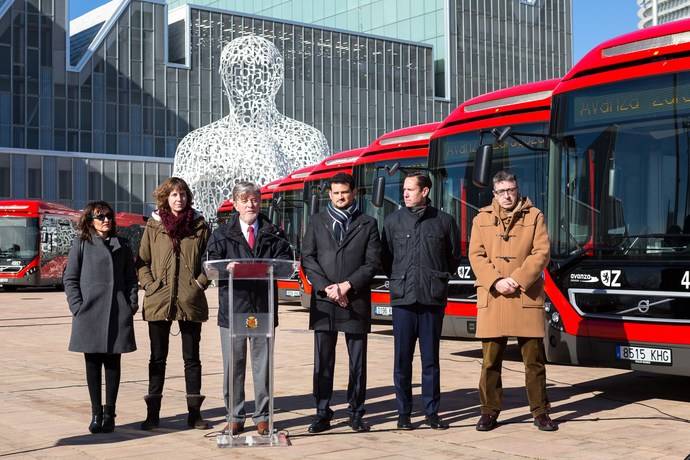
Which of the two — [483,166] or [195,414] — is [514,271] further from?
[195,414]

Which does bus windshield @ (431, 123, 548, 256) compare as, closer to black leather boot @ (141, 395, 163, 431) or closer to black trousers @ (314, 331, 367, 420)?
black trousers @ (314, 331, 367, 420)

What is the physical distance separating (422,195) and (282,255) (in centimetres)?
117

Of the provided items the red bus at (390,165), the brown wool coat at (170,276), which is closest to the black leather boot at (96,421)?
the brown wool coat at (170,276)

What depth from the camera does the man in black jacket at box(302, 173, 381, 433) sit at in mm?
7570

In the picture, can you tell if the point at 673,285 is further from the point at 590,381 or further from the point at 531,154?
the point at 531,154

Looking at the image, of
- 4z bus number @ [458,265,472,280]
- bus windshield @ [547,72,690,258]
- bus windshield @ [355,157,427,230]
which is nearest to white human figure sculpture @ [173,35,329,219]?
bus windshield @ [355,157,427,230]

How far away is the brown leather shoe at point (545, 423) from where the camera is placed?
297 inches

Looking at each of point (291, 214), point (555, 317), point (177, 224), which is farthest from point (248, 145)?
point (177, 224)

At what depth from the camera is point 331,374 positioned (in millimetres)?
7637

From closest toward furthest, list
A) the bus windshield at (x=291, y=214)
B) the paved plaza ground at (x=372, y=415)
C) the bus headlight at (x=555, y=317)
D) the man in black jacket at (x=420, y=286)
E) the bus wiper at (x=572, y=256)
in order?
the paved plaza ground at (x=372, y=415)
the man in black jacket at (x=420, y=286)
the bus wiper at (x=572, y=256)
the bus headlight at (x=555, y=317)
the bus windshield at (x=291, y=214)

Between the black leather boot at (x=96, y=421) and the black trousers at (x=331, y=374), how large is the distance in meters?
1.51

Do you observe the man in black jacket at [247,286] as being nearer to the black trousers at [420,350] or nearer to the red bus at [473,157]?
the black trousers at [420,350]

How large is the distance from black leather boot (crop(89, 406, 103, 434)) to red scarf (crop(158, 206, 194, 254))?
1250 millimetres

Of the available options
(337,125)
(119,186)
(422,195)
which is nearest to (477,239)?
(422,195)
